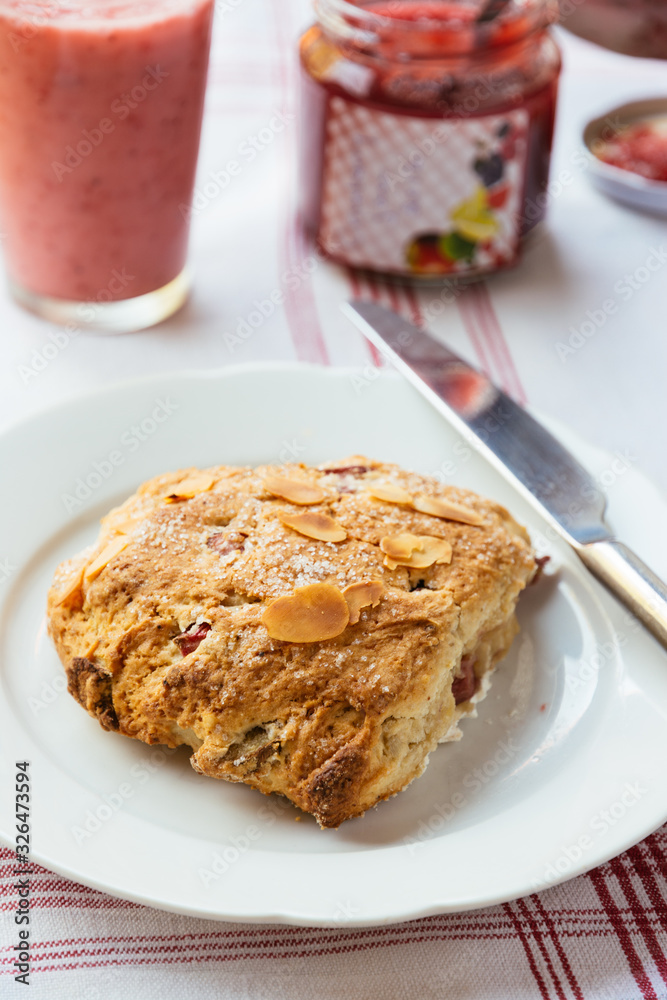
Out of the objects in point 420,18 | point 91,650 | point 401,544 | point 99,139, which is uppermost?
point 420,18

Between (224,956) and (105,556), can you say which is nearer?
(224,956)

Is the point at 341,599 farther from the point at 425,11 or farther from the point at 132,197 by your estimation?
the point at 425,11

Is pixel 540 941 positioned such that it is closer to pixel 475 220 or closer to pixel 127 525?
pixel 127 525

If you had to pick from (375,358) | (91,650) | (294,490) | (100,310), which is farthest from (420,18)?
(91,650)

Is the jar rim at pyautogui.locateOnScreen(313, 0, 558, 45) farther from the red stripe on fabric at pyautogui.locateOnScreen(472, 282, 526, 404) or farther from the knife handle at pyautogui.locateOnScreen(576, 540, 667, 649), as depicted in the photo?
the knife handle at pyautogui.locateOnScreen(576, 540, 667, 649)

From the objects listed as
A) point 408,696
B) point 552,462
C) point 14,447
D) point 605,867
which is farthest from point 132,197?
point 605,867

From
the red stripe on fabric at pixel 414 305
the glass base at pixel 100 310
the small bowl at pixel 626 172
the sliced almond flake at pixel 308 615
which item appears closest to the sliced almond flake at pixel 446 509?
the sliced almond flake at pixel 308 615

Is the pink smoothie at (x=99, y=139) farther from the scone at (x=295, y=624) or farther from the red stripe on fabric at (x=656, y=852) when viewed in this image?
the red stripe on fabric at (x=656, y=852)
